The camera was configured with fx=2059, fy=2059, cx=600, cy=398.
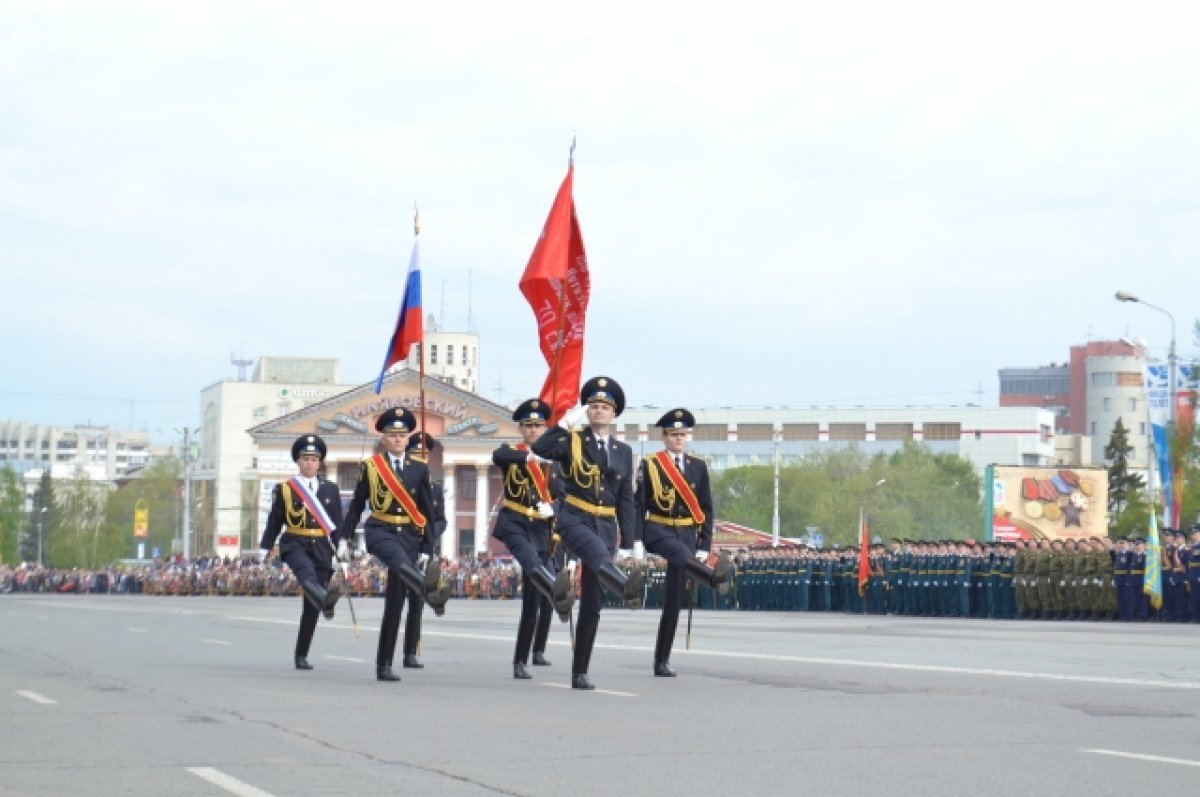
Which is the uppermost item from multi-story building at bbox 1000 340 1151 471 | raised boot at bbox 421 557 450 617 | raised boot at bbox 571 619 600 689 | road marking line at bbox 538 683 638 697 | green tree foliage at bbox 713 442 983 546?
multi-story building at bbox 1000 340 1151 471

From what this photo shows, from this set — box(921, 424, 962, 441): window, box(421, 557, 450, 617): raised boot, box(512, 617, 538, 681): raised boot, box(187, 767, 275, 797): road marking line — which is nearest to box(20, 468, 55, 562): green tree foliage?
box(921, 424, 962, 441): window

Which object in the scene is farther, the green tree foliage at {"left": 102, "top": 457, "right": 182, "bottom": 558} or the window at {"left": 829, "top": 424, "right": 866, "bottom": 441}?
the window at {"left": 829, "top": 424, "right": 866, "bottom": 441}

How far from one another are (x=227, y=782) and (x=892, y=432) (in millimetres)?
165489

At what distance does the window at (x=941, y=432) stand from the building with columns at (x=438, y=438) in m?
55.2

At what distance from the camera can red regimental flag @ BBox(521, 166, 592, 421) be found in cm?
1991

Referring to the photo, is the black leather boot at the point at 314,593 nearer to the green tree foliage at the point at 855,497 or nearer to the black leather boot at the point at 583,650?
the black leather boot at the point at 583,650

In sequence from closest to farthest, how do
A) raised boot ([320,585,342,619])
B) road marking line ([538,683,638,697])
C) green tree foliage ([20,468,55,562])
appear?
road marking line ([538,683,638,697]) < raised boot ([320,585,342,619]) < green tree foliage ([20,468,55,562])

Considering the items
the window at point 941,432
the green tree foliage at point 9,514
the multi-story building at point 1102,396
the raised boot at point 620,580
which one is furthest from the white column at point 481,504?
the raised boot at point 620,580

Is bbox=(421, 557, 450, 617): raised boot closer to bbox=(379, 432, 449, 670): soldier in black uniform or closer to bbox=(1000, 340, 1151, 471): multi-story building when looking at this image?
bbox=(379, 432, 449, 670): soldier in black uniform

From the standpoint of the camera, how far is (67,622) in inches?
1435

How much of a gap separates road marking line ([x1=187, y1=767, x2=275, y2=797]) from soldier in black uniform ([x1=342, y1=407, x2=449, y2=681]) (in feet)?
23.0

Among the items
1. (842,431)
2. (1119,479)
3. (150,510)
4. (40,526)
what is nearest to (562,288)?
(1119,479)

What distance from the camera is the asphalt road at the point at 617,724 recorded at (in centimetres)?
909

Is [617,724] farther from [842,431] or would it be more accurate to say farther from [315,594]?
[842,431]
